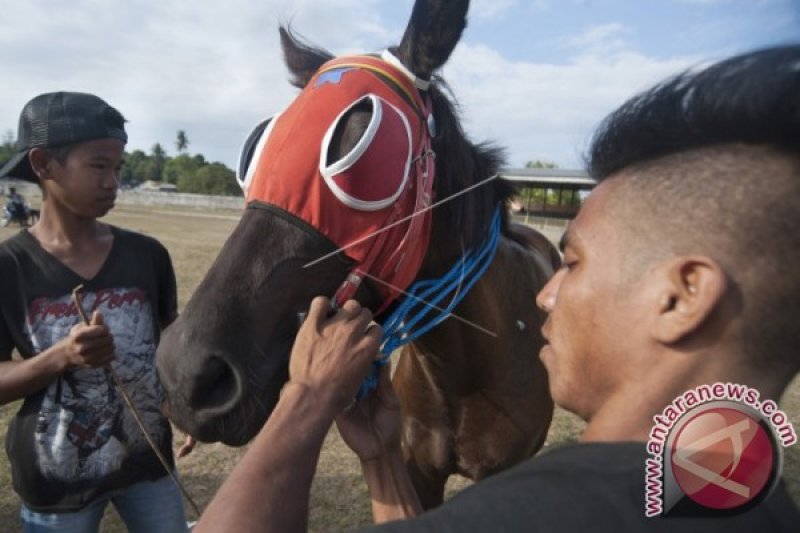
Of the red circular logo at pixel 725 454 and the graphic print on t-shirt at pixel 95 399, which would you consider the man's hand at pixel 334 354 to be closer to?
the red circular logo at pixel 725 454

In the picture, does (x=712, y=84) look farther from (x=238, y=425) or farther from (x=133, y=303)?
(x=133, y=303)

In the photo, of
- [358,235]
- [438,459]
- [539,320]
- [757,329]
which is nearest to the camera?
[757,329]

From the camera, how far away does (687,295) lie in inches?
35.0

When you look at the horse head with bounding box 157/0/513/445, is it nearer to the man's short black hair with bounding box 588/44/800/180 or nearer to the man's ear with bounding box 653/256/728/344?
the man's short black hair with bounding box 588/44/800/180

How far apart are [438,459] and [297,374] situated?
1872 mm

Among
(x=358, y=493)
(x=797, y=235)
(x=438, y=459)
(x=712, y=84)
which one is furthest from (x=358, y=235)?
(x=358, y=493)

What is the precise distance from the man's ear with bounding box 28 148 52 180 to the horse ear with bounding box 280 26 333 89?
110 cm

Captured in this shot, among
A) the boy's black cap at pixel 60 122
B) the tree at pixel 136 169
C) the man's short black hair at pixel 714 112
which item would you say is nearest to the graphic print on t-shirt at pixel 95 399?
the boy's black cap at pixel 60 122

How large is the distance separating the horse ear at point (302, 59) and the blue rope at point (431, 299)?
1107mm

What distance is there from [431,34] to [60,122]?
1.54 metres

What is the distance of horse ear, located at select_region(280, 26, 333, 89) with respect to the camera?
8.41 ft

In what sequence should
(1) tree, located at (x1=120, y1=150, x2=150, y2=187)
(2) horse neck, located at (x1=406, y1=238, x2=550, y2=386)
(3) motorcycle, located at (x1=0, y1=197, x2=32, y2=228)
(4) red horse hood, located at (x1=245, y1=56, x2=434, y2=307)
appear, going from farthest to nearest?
(1) tree, located at (x1=120, y1=150, x2=150, y2=187) → (3) motorcycle, located at (x1=0, y1=197, x2=32, y2=228) → (2) horse neck, located at (x1=406, y1=238, x2=550, y2=386) → (4) red horse hood, located at (x1=245, y1=56, x2=434, y2=307)

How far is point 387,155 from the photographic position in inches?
75.1

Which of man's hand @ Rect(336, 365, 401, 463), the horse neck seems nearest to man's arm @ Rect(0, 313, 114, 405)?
man's hand @ Rect(336, 365, 401, 463)
